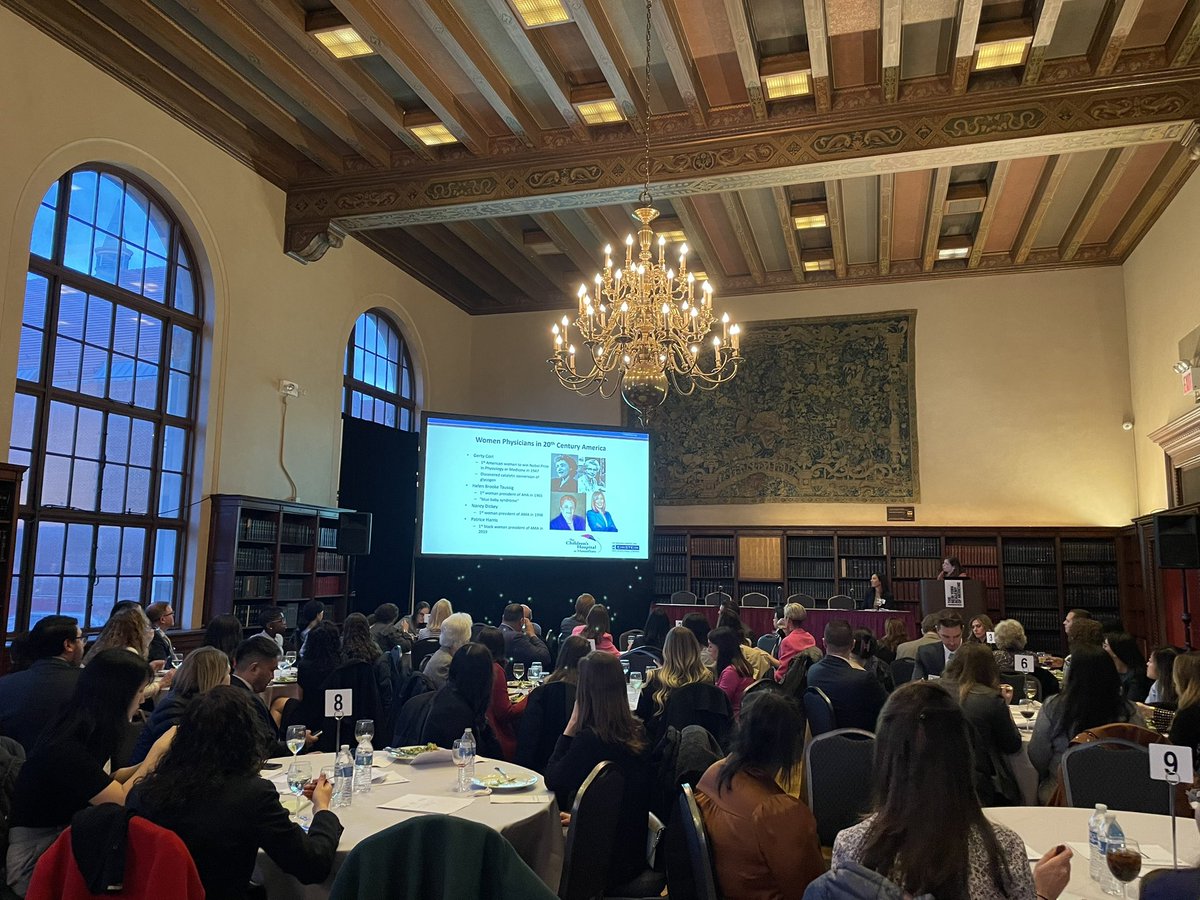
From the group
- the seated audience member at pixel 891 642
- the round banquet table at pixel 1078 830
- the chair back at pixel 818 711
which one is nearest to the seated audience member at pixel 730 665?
the chair back at pixel 818 711

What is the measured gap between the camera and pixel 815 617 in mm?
10781

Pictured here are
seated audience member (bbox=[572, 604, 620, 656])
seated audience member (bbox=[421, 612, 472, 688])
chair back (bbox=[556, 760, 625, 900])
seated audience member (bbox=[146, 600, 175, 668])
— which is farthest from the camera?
seated audience member (bbox=[572, 604, 620, 656])

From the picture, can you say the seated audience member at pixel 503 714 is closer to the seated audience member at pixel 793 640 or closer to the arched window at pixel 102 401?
the seated audience member at pixel 793 640

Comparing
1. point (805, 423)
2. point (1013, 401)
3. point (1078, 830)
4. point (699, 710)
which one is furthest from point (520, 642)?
point (1013, 401)

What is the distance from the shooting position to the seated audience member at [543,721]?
4090mm

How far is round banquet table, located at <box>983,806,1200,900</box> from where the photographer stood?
2541 millimetres

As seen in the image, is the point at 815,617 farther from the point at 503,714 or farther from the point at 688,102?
the point at 503,714

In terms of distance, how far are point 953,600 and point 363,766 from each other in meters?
9.14

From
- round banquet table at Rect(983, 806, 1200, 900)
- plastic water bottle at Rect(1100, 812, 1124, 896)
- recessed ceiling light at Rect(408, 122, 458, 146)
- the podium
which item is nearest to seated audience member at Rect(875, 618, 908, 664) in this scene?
the podium

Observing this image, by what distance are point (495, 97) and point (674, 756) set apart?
6.17 metres

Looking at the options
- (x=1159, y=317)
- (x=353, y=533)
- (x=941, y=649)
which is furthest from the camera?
(x=353, y=533)

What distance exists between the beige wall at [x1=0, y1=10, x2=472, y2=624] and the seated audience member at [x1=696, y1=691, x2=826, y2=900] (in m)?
6.06

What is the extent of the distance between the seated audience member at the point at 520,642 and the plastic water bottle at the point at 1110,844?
440 centimetres

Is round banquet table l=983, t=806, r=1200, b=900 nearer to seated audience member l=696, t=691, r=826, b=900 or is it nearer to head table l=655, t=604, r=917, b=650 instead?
seated audience member l=696, t=691, r=826, b=900
